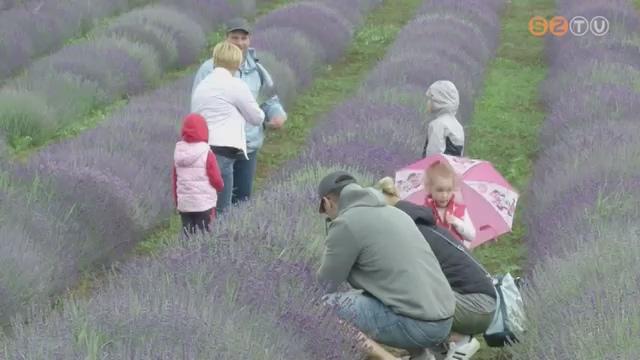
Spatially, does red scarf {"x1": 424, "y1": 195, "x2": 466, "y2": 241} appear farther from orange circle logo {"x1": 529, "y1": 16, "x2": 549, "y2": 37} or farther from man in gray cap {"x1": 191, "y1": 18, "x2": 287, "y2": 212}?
orange circle logo {"x1": 529, "y1": 16, "x2": 549, "y2": 37}

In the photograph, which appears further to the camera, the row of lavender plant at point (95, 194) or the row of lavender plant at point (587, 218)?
the row of lavender plant at point (95, 194)

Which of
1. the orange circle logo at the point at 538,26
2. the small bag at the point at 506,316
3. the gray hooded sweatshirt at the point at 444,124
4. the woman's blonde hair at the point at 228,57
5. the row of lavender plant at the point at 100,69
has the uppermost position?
the woman's blonde hair at the point at 228,57

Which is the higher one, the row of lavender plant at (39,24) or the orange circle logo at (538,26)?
the orange circle logo at (538,26)

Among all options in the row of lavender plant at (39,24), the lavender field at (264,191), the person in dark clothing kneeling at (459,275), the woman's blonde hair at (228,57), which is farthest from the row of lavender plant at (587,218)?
the row of lavender plant at (39,24)

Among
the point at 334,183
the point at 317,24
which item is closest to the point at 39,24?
the point at 317,24

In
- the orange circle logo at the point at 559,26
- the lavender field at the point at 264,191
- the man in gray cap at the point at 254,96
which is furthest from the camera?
the orange circle logo at the point at 559,26

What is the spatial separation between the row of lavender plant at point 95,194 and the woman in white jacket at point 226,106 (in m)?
0.79

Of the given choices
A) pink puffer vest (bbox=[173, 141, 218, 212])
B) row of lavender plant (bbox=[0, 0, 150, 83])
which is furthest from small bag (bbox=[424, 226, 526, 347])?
row of lavender plant (bbox=[0, 0, 150, 83])

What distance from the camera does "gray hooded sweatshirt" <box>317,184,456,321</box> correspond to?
4730 mm

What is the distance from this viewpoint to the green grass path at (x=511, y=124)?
288 inches

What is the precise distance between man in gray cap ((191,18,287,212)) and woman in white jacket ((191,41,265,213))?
0.24 m

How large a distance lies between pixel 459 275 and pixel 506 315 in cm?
27

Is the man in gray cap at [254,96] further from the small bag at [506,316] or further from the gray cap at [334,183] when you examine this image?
the small bag at [506,316]

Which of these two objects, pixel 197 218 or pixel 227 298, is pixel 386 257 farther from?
pixel 197 218
